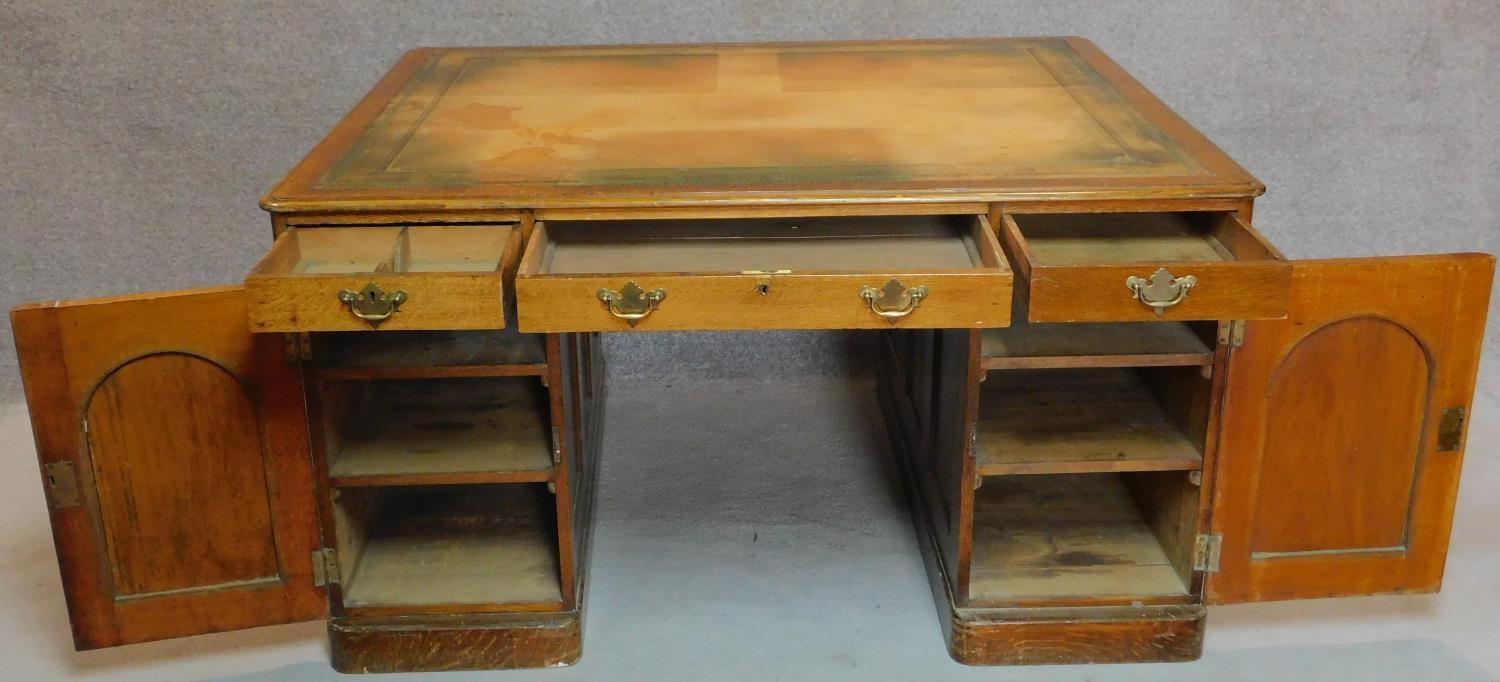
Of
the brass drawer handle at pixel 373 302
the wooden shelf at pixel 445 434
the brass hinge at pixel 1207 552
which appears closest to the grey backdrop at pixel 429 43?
the wooden shelf at pixel 445 434

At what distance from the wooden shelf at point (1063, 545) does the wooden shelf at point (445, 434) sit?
0.63 metres

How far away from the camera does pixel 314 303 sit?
1522 mm

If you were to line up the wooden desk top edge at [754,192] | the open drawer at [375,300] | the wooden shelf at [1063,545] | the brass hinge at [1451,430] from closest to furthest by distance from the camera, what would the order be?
the open drawer at [375,300] < the wooden desk top edge at [754,192] < the brass hinge at [1451,430] < the wooden shelf at [1063,545]

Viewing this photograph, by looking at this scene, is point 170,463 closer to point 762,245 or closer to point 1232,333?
point 762,245

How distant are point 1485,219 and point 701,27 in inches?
62.3

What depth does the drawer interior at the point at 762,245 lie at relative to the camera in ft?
5.69

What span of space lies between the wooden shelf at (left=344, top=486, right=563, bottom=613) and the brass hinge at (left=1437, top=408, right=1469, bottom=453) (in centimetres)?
115

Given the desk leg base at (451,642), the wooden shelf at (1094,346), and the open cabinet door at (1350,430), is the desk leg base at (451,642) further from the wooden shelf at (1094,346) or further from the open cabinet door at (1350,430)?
the open cabinet door at (1350,430)

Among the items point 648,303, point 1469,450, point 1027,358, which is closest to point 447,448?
point 648,303

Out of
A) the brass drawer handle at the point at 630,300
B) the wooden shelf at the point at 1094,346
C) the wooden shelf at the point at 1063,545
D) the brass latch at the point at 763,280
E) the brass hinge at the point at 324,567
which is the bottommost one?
the wooden shelf at the point at 1063,545

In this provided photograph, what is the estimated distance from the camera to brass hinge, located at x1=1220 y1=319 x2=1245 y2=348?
173cm

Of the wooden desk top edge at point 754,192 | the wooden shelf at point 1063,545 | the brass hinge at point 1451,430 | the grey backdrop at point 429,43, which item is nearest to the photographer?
the wooden desk top edge at point 754,192

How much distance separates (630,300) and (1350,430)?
0.94m

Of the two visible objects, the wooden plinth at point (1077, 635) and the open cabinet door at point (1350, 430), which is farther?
the wooden plinth at point (1077, 635)
